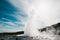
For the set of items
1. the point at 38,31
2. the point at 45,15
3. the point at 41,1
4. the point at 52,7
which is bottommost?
the point at 38,31

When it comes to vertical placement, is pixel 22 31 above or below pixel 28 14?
below

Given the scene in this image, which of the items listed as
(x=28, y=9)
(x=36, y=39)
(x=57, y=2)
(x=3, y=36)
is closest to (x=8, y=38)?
(x=3, y=36)

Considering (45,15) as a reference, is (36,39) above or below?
below

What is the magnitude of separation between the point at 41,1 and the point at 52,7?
0.78 feet

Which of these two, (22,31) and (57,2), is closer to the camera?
(57,2)

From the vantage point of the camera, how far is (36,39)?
1910 millimetres

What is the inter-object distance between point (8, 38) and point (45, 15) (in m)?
0.82

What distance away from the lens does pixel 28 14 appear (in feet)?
6.39

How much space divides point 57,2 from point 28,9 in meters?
0.56

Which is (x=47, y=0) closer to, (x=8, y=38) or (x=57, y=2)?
(x=57, y=2)

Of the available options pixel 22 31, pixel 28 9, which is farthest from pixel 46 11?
pixel 22 31

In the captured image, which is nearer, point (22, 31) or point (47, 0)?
point (47, 0)

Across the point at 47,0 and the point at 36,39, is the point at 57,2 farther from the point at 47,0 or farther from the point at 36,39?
the point at 36,39

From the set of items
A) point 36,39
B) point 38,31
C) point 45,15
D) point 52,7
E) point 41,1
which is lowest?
point 36,39
